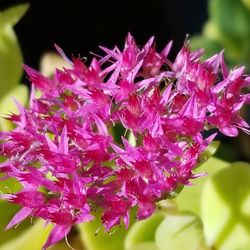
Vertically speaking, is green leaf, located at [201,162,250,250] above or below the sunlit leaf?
below

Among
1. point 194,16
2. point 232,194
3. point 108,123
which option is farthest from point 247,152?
point 194,16

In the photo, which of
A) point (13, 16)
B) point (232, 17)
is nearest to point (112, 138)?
point (13, 16)

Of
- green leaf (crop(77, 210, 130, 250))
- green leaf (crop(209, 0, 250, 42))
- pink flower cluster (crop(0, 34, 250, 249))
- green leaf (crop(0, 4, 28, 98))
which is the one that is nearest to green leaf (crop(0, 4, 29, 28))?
green leaf (crop(0, 4, 28, 98))

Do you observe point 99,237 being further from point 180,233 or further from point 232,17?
point 232,17

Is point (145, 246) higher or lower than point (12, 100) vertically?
lower

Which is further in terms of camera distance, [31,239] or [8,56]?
[8,56]

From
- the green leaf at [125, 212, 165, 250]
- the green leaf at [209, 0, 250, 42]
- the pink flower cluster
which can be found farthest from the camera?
the green leaf at [209, 0, 250, 42]

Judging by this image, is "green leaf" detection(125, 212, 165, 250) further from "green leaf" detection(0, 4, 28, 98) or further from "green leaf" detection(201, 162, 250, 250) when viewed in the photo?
"green leaf" detection(0, 4, 28, 98)
